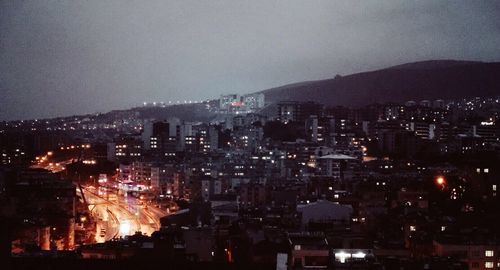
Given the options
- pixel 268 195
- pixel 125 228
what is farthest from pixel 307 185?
pixel 125 228

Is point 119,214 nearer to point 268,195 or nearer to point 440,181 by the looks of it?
point 268,195

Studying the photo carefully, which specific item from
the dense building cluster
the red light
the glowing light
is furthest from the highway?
the red light

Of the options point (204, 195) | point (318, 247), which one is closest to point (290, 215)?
point (318, 247)

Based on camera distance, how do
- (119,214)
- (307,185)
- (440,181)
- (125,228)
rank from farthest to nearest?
(307,185) < (119,214) < (440,181) < (125,228)

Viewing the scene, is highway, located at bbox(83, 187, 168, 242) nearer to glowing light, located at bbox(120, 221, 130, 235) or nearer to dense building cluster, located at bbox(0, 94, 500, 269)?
glowing light, located at bbox(120, 221, 130, 235)

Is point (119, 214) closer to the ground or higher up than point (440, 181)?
closer to the ground

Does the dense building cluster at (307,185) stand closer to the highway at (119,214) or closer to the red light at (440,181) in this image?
the red light at (440,181)
